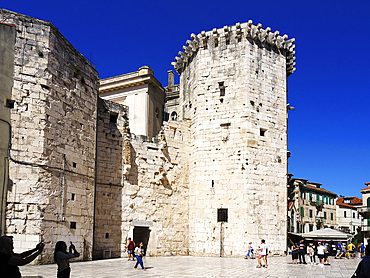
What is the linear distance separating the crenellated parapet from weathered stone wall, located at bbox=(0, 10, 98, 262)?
6970 millimetres

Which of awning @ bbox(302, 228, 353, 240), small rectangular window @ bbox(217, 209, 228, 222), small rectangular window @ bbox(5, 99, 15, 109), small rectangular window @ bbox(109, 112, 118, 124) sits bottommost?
awning @ bbox(302, 228, 353, 240)

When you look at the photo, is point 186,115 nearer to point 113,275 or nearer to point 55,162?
point 55,162

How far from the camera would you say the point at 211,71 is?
21.5 m

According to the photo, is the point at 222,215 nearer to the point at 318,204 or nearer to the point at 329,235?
the point at 329,235

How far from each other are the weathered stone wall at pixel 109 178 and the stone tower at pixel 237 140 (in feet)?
11.9

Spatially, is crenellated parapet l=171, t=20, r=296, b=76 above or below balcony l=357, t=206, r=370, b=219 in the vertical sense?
above

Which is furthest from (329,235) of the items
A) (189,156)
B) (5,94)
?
(5,94)

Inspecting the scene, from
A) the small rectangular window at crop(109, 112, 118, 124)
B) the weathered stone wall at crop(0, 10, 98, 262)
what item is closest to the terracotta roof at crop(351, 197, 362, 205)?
the small rectangular window at crop(109, 112, 118, 124)

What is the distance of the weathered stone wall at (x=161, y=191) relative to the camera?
19922 millimetres

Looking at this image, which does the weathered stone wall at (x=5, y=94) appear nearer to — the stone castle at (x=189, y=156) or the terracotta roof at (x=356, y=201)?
the stone castle at (x=189, y=156)

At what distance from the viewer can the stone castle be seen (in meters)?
16.3

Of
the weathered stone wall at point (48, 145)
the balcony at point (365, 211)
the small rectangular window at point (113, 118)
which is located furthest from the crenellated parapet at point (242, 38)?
the balcony at point (365, 211)

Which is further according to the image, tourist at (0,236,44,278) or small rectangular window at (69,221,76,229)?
small rectangular window at (69,221,76,229)

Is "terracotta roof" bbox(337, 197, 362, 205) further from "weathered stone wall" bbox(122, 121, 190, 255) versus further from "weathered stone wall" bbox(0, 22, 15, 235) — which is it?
"weathered stone wall" bbox(0, 22, 15, 235)
